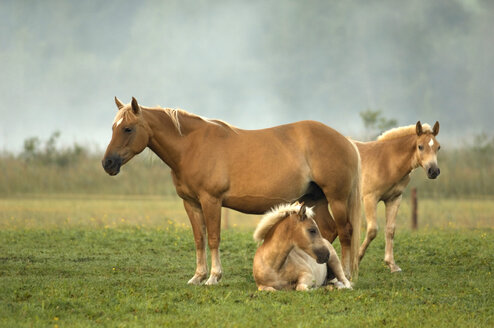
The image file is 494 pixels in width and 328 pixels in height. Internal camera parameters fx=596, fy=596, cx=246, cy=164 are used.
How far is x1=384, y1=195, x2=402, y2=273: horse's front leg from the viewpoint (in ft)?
34.1

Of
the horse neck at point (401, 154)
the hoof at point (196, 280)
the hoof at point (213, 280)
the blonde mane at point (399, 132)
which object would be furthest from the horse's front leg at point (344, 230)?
the blonde mane at point (399, 132)

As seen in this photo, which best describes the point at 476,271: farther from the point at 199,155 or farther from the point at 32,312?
the point at 32,312

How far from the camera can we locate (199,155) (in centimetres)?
850

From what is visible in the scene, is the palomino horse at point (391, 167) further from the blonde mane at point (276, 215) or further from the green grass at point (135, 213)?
the green grass at point (135, 213)

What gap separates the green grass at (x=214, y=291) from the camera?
20.6 feet

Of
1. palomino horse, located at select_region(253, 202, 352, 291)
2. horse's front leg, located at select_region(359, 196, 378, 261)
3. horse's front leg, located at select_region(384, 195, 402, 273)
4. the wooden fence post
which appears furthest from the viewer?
the wooden fence post

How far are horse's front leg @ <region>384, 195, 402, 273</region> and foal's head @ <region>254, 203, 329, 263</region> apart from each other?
315 centimetres

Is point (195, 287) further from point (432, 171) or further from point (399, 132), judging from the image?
point (399, 132)

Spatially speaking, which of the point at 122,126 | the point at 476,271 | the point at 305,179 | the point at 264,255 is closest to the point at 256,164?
the point at 305,179

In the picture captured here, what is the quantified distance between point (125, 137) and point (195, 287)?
2269 mm

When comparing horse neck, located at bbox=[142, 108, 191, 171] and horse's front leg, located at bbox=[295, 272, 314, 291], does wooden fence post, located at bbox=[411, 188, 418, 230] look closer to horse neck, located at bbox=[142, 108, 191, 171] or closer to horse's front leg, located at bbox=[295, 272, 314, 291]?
horse's front leg, located at bbox=[295, 272, 314, 291]

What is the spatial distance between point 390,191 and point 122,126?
5215 mm

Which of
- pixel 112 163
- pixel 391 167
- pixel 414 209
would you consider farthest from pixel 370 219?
pixel 414 209

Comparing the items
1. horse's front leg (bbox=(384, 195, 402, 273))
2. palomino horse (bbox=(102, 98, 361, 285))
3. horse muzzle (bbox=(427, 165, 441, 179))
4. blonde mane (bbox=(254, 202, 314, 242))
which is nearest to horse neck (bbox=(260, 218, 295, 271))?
blonde mane (bbox=(254, 202, 314, 242))
